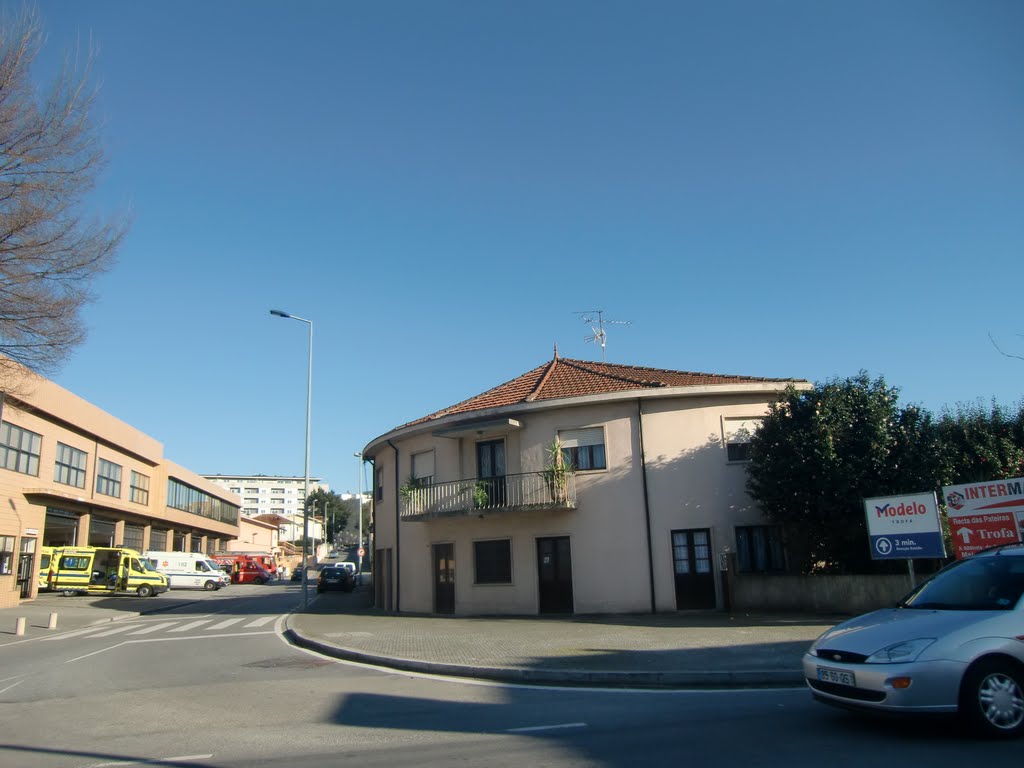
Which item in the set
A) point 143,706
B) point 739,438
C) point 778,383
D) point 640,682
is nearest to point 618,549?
point 739,438

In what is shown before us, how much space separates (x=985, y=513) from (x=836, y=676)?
293 inches

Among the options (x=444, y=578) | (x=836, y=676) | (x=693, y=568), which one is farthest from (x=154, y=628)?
(x=836, y=676)

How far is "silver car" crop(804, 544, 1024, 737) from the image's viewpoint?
607 cm

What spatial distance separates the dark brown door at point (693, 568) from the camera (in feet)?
64.8

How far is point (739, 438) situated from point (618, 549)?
446cm

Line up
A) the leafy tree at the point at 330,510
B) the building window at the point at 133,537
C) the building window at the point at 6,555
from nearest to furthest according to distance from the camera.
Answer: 1. the building window at the point at 6,555
2. the building window at the point at 133,537
3. the leafy tree at the point at 330,510

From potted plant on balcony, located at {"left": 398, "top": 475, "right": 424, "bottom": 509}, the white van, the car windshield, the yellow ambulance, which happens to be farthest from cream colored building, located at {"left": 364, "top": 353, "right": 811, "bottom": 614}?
the white van

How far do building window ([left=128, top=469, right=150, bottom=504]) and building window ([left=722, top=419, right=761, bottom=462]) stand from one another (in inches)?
1543

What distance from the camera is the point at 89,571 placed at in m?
35.4

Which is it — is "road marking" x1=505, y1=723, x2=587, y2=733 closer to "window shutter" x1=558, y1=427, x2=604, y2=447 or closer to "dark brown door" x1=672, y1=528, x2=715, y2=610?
"dark brown door" x1=672, y1=528, x2=715, y2=610

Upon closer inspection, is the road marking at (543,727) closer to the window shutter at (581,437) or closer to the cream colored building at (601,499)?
the cream colored building at (601,499)

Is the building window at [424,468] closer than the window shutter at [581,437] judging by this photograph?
No

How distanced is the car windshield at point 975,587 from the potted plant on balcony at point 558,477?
13.0 metres

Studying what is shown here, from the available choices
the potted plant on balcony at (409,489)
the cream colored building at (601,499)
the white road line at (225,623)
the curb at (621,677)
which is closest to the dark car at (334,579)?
the white road line at (225,623)
